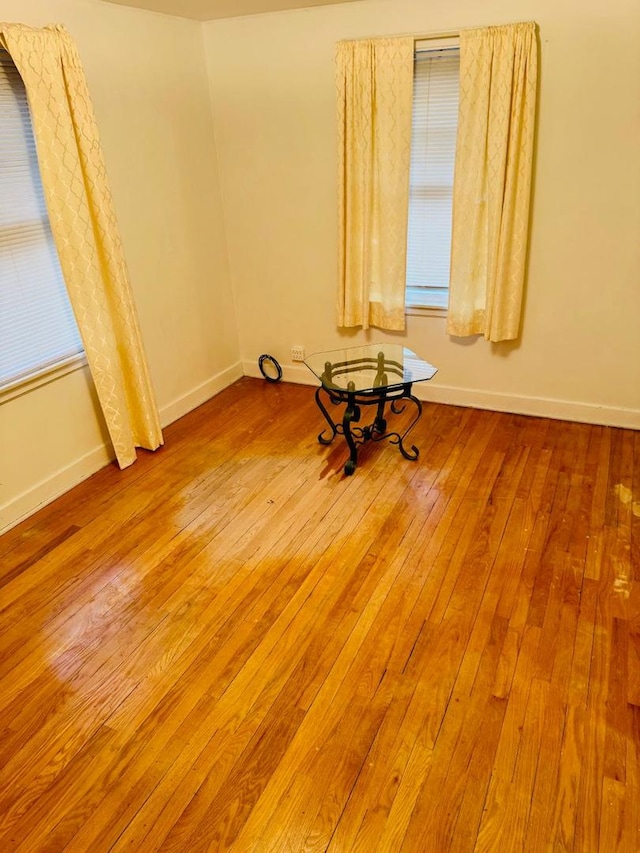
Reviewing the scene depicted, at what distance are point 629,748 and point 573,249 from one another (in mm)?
2558

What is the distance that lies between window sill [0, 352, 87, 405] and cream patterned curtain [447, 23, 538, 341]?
2.22 m

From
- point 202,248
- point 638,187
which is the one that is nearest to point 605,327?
point 638,187

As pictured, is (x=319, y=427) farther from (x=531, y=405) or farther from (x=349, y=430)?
(x=531, y=405)

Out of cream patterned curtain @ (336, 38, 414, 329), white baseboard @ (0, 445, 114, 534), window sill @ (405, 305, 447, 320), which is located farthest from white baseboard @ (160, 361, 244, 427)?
window sill @ (405, 305, 447, 320)

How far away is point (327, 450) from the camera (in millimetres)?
3404

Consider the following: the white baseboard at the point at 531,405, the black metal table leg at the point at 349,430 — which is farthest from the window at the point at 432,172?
the black metal table leg at the point at 349,430

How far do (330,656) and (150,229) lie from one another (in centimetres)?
268

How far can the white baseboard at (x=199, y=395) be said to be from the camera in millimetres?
3828

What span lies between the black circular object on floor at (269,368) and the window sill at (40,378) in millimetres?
1541

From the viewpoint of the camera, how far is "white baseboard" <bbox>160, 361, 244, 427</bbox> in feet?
12.6

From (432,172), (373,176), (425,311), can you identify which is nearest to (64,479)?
(425,311)

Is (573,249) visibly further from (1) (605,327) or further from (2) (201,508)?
(2) (201,508)

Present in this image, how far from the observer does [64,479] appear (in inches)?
122

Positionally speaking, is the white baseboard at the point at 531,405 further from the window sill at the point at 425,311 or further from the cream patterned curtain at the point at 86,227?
the cream patterned curtain at the point at 86,227
